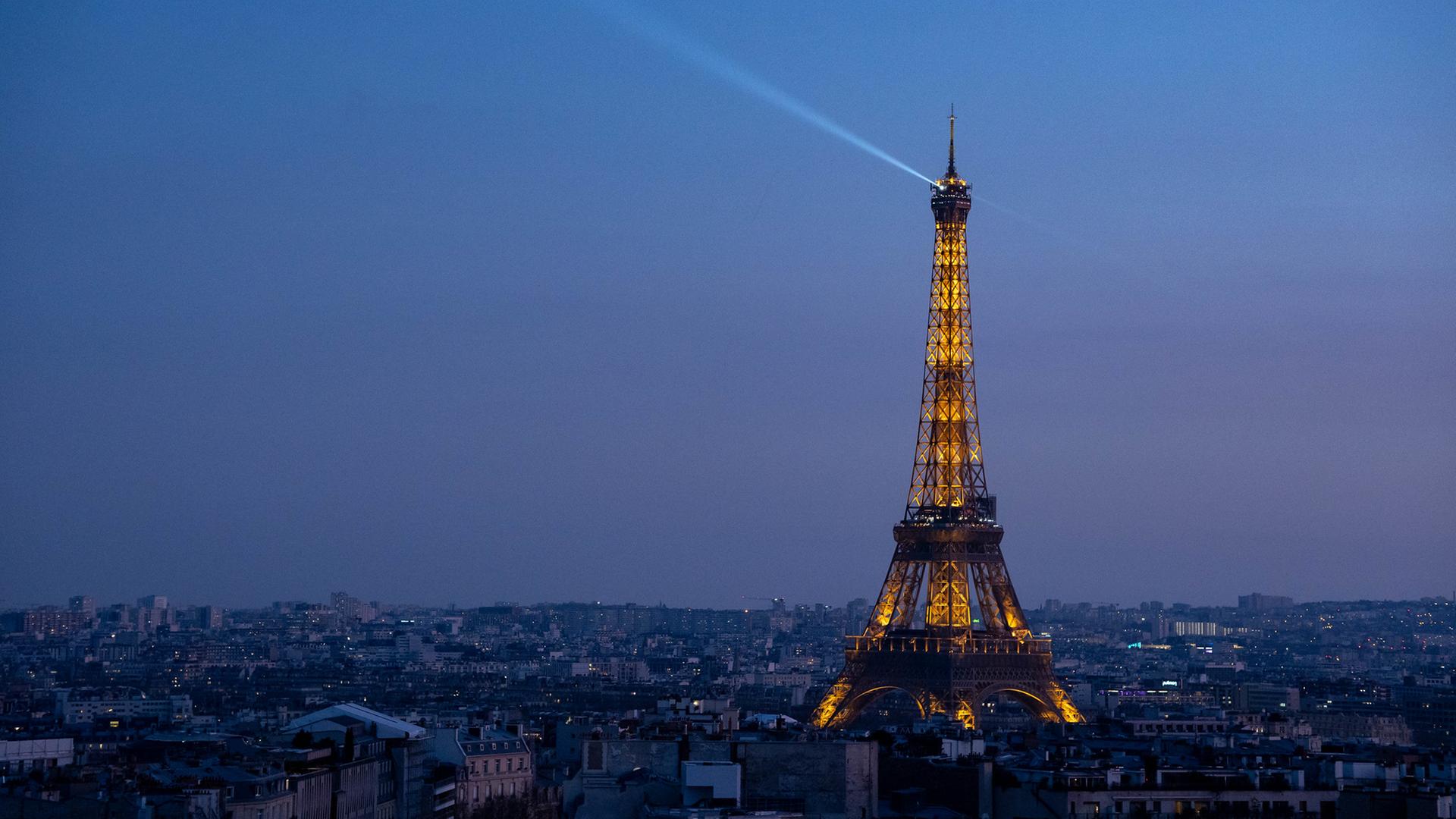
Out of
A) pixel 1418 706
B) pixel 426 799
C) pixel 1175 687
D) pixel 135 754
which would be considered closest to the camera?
pixel 426 799

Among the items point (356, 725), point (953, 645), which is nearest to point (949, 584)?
point (953, 645)

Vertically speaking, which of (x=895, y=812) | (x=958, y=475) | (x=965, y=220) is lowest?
(x=895, y=812)

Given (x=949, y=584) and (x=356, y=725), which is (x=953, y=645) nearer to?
(x=949, y=584)

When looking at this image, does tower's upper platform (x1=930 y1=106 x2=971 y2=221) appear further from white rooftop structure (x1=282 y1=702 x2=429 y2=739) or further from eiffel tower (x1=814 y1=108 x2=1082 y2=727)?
white rooftop structure (x1=282 y1=702 x2=429 y2=739)

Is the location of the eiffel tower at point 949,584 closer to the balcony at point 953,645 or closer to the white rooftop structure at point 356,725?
the balcony at point 953,645

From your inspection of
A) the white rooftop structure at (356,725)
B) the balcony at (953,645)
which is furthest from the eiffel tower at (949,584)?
the white rooftop structure at (356,725)

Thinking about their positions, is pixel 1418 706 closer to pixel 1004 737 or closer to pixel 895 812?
pixel 1004 737

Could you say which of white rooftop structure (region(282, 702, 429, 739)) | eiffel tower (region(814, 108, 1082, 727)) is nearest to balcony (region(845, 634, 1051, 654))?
eiffel tower (region(814, 108, 1082, 727))

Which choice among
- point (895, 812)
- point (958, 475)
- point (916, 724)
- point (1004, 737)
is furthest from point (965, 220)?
point (895, 812)
